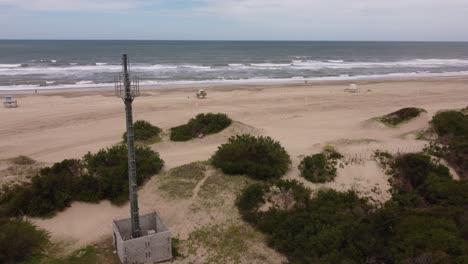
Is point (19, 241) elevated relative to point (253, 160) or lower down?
lower down

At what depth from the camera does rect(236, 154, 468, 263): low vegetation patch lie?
9789 mm

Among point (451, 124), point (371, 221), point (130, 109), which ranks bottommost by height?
point (371, 221)

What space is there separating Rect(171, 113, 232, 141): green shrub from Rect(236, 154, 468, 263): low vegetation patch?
7759mm

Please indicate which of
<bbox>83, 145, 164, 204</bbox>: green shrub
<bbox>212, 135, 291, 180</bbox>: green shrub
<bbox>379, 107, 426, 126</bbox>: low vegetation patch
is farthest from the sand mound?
<bbox>379, 107, 426, 126</bbox>: low vegetation patch

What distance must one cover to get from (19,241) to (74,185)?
312cm

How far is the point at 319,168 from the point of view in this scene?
49.0 feet

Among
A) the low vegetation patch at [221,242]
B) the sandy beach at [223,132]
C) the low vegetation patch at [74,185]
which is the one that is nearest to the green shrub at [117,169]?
the low vegetation patch at [74,185]

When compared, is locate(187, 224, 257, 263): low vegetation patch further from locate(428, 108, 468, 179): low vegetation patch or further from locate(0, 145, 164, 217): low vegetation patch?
locate(428, 108, 468, 179): low vegetation patch

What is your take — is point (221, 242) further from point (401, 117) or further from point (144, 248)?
point (401, 117)

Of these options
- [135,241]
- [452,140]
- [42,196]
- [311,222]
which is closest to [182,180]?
[135,241]

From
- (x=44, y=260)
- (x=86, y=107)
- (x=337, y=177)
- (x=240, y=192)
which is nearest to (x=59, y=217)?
(x=44, y=260)

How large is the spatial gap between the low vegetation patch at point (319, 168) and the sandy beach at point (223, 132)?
11.7 inches

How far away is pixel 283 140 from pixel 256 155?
548 centimetres

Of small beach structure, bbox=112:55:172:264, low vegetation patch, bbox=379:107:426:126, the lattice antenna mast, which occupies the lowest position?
small beach structure, bbox=112:55:172:264
